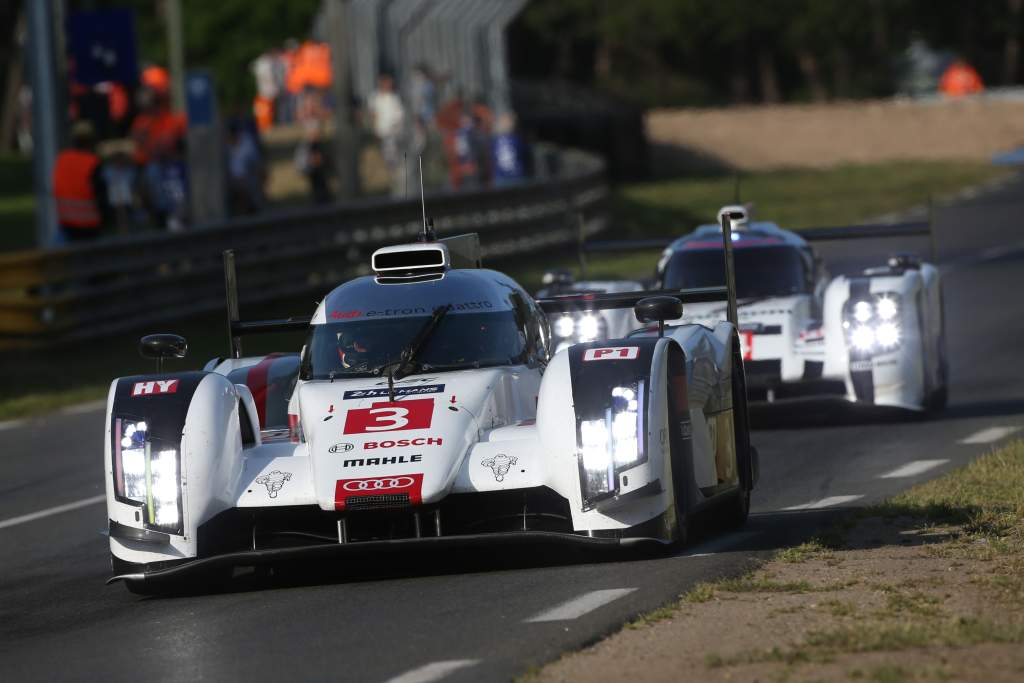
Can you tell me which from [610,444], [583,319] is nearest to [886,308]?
[583,319]

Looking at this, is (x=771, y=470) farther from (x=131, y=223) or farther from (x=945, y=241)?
(x=945, y=241)

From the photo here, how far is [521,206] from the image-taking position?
1214 inches

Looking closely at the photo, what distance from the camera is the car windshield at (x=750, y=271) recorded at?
16.1 meters

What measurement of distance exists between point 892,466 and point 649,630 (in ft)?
17.9

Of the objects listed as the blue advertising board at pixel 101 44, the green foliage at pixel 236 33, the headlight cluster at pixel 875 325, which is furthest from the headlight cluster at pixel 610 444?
the green foliage at pixel 236 33

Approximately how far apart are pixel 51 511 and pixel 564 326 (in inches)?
175

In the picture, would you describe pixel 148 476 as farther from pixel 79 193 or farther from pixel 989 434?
pixel 79 193

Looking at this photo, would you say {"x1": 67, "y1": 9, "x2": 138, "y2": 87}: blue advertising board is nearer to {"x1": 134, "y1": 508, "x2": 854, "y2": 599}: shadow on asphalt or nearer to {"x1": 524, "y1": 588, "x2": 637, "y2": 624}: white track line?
{"x1": 134, "y1": 508, "x2": 854, "y2": 599}: shadow on asphalt

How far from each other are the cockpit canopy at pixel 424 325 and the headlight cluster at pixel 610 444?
3.99 ft

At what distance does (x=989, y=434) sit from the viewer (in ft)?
47.1

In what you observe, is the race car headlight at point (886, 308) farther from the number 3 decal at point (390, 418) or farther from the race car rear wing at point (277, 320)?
the number 3 decal at point (390, 418)

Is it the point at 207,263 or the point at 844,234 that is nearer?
the point at 844,234

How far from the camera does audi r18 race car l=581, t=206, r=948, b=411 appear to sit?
49.3 ft

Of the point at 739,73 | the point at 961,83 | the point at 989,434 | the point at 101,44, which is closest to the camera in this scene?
the point at 989,434
